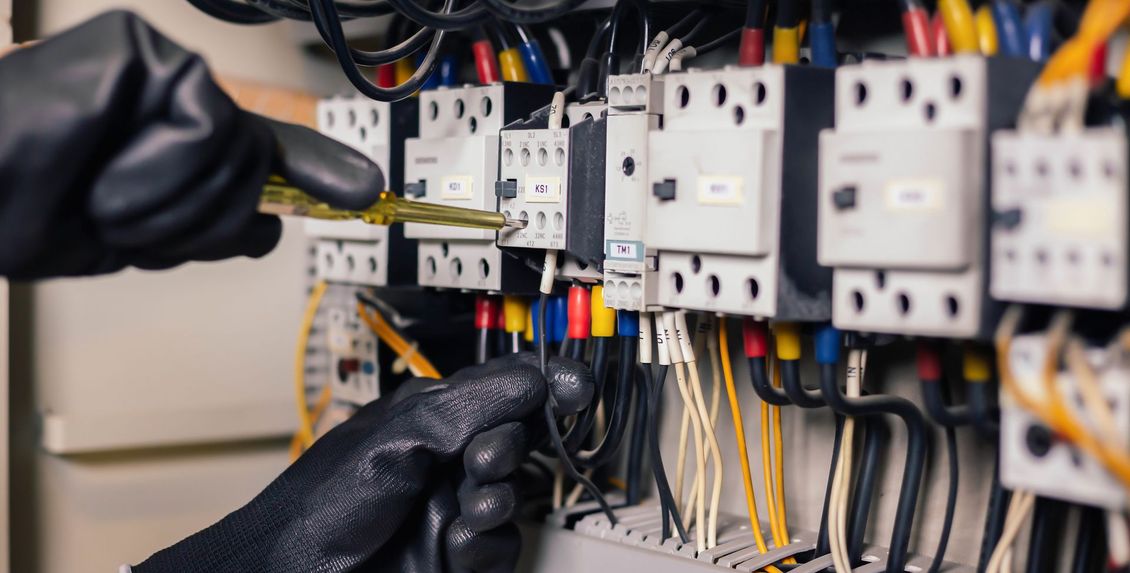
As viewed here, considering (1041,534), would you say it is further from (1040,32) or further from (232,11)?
(232,11)

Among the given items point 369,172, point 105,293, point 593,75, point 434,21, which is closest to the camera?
point 369,172

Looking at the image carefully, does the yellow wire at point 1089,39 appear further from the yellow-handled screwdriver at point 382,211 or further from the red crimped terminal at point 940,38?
the yellow-handled screwdriver at point 382,211

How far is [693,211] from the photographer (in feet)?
2.88

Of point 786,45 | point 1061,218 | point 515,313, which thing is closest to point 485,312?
point 515,313

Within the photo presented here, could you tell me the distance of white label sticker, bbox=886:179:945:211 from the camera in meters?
0.73

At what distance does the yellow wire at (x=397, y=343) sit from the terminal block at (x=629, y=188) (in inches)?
16.8

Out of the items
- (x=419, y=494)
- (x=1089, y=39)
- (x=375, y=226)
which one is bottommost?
(x=419, y=494)

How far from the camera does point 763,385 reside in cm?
95

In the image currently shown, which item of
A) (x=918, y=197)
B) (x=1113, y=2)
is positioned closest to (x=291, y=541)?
(x=918, y=197)

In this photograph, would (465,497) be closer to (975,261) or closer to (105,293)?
(975,261)

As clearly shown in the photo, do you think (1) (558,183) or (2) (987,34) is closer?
(2) (987,34)

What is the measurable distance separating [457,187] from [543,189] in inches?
5.3

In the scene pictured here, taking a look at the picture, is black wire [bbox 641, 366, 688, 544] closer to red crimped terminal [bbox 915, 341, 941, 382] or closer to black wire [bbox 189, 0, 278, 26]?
red crimped terminal [bbox 915, 341, 941, 382]

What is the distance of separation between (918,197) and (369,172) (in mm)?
438
